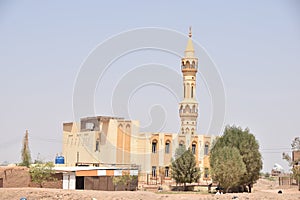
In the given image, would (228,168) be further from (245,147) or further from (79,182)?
(79,182)

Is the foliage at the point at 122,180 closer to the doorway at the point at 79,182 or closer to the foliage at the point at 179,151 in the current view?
the doorway at the point at 79,182

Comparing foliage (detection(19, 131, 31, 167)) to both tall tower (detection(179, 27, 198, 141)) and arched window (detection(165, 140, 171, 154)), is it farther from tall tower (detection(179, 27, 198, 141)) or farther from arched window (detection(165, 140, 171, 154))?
tall tower (detection(179, 27, 198, 141))

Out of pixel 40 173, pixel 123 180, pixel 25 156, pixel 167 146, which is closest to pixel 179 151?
pixel 167 146

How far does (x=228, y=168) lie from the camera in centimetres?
4600

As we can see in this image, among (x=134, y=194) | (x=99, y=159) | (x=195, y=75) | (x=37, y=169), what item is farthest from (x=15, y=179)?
(x=195, y=75)

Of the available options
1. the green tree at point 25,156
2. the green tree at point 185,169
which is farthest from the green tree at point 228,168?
the green tree at point 25,156

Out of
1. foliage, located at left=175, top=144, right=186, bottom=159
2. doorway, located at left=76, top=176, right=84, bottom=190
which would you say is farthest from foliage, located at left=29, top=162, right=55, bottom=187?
foliage, located at left=175, top=144, right=186, bottom=159

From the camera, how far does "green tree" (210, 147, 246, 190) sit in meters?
46.0

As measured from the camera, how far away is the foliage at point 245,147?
161 ft

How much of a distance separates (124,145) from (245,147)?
1381 centimetres


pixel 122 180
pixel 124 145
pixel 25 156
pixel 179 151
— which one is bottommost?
pixel 122 180

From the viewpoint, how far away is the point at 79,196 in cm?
3750

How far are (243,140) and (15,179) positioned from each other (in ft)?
66.0

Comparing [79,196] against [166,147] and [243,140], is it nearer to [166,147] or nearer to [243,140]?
[243,140]
